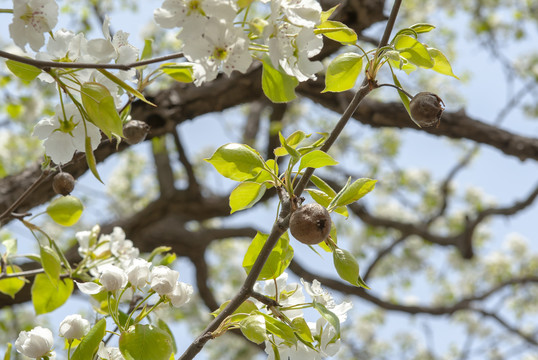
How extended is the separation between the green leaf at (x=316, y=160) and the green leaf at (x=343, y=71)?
0.08 m

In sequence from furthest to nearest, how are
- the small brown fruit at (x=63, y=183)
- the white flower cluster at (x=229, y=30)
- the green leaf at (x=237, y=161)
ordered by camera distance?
the small brown fruit at (x=63, y=183) → the green leaf at (x=237, y=161) → the white flower cluster at (x=229, y=30)

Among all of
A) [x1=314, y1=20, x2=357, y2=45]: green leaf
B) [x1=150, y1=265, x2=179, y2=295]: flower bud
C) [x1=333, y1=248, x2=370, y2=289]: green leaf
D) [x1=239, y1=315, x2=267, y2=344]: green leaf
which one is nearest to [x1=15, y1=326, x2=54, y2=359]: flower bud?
[x1=150, y1=265, x2=179, y2=295]: flower bud

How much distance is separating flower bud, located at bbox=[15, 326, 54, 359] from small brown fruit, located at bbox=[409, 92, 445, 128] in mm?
495

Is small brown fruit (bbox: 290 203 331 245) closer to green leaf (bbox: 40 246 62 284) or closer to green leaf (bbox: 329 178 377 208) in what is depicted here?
green leaf (bbox: 329 178 377 208)

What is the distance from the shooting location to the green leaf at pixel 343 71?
58 cm

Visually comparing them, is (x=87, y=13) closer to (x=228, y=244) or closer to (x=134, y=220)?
(x=134, y=220)

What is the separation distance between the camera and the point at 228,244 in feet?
15.8

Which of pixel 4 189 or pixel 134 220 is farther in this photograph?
pixel 134 220

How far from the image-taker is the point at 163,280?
60 cm

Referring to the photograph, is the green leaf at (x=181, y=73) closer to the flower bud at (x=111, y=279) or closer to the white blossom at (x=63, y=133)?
the white blossom at (x=63, y=133)

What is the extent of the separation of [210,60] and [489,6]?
3746 millimetres

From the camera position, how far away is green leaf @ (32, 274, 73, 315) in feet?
2.64

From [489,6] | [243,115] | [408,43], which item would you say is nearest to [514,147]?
[408,43]

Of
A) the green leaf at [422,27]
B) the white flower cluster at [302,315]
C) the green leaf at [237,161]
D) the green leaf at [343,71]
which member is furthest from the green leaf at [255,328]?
the green leaf at [422,27]
